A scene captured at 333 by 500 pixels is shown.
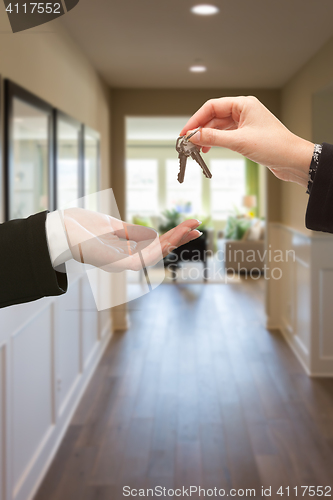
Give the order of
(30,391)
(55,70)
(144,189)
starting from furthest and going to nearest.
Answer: (144,189) < (55,70) < (30,391)

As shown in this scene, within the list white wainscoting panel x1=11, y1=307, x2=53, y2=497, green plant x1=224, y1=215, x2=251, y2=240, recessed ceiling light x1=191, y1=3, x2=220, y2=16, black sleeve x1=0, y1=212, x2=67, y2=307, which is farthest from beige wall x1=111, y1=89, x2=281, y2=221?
green plant x1=224, y1=215, x2=251, y2=240

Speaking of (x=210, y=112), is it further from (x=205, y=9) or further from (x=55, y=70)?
(x=55, y=70)

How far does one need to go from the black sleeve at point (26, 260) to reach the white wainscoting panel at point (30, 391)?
0.94m

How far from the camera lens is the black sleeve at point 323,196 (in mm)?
477

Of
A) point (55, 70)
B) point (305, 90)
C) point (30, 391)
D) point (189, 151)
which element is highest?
point (55, 70)

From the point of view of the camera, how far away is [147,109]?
308 centimetres

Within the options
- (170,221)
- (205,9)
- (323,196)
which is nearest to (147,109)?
(205,9)

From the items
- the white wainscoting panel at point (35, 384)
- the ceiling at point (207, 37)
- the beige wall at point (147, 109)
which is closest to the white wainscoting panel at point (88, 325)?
the white wainscoting panel at point (35, 384)

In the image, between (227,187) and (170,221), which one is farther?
(227,187)

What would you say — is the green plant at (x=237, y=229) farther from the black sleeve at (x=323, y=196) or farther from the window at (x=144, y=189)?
the black sleeve at (x=323, y=196)

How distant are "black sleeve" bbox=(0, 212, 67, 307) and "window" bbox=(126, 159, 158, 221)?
25.2 ft

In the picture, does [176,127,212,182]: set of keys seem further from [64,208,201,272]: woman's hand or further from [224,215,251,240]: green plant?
[224,215,251,240]: green plant

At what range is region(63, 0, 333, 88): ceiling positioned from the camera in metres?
1.66

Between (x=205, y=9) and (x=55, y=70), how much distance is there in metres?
0.64
